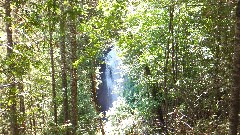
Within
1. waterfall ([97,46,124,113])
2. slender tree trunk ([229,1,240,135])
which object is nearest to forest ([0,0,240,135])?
slender tree trunk ([229,1,240,135])

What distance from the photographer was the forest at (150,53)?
5.79 meters

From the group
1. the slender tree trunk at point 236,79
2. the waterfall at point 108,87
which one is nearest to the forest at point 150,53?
the slender tree trunk at point 236,79

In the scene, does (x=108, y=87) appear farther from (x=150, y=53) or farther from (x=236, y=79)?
(x=236, y=79)

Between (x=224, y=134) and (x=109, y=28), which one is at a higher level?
(x=109, y=28)

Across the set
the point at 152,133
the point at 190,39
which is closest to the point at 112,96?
the point at 152,133

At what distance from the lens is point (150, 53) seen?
Result: 10.8 metres

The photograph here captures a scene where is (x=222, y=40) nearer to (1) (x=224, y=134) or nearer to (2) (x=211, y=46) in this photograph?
(2) (x=211, y=46)

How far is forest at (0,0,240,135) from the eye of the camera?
579 cm

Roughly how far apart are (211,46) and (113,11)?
3.38m

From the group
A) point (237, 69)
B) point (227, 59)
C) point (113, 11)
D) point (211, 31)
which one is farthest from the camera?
point (211, 31)

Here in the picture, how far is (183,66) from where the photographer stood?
9961 mm

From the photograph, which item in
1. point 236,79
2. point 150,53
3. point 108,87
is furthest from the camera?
point 108,87

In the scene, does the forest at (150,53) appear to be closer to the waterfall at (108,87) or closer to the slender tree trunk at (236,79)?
the slender tree trunk at (236,79)

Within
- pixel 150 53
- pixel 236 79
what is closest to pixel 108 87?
pixel 150 53
